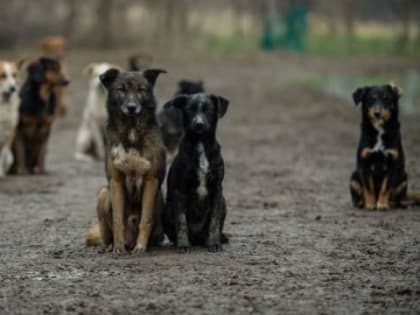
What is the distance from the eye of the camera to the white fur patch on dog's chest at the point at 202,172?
368 inches

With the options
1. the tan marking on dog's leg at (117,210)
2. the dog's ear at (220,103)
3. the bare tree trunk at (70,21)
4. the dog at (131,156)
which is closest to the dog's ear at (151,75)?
the dog at (131,156)

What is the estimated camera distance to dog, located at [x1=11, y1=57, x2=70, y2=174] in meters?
15.7

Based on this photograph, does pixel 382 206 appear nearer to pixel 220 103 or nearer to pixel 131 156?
pixel 220 103

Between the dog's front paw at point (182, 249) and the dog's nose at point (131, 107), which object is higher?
the dog's nose at point (131, 107)

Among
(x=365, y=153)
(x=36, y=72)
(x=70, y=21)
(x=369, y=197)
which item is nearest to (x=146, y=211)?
(x=365, y=153)

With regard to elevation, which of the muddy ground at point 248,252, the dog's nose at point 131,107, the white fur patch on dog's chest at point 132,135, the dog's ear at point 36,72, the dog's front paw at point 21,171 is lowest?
the muddy ground at point 248,252

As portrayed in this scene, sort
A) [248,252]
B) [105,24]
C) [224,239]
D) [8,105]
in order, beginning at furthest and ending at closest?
[105,24]
[8,105]
[224,239]
[248,252]

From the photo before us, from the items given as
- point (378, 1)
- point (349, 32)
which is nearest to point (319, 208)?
point (349, 32)

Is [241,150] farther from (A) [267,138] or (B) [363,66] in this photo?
(B) [363,66]

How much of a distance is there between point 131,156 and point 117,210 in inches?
18.4

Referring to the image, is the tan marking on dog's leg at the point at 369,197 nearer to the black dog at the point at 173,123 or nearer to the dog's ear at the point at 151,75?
the dog's ear at the point at 151,75

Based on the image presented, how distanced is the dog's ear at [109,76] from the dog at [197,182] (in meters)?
0.65

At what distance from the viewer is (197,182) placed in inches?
369

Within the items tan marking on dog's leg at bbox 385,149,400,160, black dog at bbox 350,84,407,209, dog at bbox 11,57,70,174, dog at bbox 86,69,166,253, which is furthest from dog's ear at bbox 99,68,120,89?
dog at bbox 11,57,70,174
